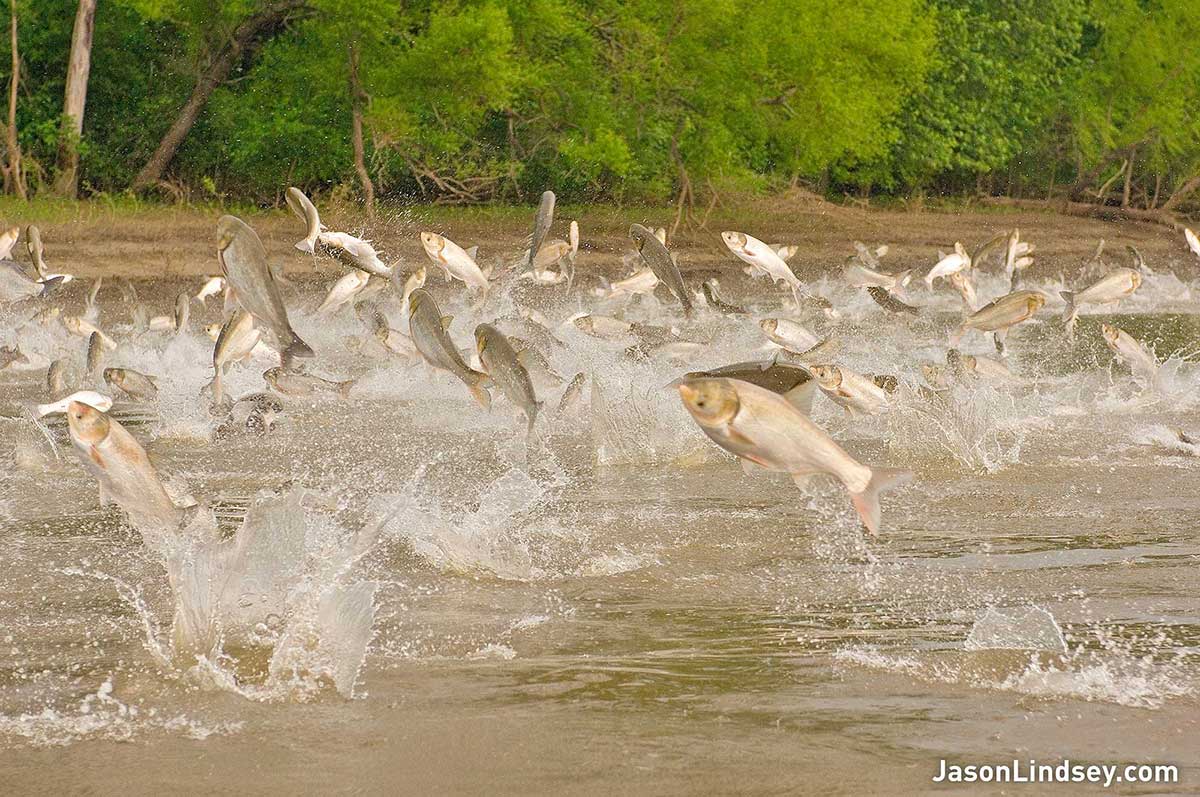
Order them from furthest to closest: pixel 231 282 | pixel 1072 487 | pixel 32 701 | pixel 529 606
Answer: pixel 1072 487 < pixel 231 282 < pixel 529 606 < pixel 32 701

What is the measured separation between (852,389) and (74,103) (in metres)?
20.7

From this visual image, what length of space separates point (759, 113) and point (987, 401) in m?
17.4

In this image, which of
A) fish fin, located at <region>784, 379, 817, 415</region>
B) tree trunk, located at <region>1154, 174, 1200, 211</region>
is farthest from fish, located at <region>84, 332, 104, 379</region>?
tree trunk, located at <region>1154, 174, 1200, 211</region>

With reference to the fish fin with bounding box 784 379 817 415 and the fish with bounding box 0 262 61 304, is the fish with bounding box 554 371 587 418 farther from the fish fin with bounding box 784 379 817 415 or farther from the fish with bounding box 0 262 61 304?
the fish fin with bounding box 784 379 817 415

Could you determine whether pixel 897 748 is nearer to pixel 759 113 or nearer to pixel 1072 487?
pixel 1072 487

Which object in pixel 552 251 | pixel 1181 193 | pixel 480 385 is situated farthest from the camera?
pixel 1181 193

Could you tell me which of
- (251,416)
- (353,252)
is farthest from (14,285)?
(353,252)

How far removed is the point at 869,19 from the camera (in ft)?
89.6

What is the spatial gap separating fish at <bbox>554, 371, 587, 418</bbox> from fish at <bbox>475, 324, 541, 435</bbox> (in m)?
2.95

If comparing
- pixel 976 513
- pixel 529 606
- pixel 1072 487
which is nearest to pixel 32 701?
pixel 529 606

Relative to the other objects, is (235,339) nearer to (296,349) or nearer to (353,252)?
(353,252)

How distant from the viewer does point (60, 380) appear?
11461mm

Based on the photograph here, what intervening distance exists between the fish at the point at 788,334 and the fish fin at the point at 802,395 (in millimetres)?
6019

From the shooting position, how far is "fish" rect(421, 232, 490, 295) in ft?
30.9
